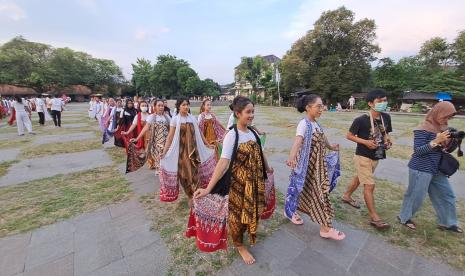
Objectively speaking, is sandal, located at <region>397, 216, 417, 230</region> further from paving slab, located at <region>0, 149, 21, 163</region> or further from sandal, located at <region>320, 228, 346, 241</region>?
paving slab, located at <region>0, 149, 21, 163</region>

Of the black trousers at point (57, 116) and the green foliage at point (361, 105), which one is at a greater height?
the black trousers at point (57, 116)

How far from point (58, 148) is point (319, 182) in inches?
333

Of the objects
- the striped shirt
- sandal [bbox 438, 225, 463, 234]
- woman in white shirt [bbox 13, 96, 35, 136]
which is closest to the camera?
the striped shirt

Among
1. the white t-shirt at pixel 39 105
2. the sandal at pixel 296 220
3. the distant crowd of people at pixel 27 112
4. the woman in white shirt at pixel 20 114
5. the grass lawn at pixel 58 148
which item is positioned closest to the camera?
the sandal at pixel 296 220

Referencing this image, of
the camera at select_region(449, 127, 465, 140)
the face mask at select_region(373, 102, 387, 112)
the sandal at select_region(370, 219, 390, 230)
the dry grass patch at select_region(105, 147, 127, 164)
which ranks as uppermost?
the face mask at select_region(373, 102, 387, 112)

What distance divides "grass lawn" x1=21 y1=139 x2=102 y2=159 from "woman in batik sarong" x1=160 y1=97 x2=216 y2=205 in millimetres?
5578

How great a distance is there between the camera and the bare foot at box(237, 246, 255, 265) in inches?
101

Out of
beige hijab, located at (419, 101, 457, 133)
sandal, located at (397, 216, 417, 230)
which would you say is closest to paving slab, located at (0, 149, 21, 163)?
sandal, located at (397, 216, 417, 230)

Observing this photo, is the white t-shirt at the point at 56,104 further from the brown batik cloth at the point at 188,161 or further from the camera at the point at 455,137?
the camera at the point at 455,137

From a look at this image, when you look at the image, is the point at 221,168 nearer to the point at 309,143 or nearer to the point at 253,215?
the point at 253,215

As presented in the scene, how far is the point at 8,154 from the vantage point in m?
7.52

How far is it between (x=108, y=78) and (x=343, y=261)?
66.8m

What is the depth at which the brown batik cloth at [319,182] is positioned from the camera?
2.83 m

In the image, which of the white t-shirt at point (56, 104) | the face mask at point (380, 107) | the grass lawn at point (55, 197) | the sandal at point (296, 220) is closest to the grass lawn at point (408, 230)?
the sandal at point (296, 220)
